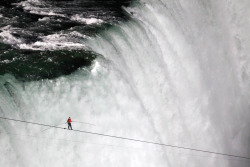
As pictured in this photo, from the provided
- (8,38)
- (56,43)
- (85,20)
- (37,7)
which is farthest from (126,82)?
(37,7)

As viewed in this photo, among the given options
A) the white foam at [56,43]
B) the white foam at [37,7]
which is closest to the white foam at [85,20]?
the white foam at [37,7]

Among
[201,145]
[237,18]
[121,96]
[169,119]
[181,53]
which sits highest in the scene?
[237,18]

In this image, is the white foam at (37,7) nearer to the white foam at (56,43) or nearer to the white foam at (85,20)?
the white foam at (85,20)

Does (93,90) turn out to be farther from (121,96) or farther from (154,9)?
(154,9)

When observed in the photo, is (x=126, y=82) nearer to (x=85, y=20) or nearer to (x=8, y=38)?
(x=85, y=20)

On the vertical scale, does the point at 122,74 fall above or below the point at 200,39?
below

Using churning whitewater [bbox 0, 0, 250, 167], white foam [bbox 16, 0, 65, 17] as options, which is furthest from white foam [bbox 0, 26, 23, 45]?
white foam [bbox 16, 0, 65, 17]

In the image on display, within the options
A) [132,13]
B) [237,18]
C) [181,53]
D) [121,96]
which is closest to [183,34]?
[181,53]

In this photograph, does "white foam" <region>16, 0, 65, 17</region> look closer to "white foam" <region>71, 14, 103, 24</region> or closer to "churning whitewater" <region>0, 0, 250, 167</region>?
"churning whitewater" <region>0, 0, 250, 167</region>
